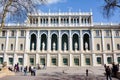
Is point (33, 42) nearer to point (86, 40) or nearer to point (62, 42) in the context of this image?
point (62, 42)

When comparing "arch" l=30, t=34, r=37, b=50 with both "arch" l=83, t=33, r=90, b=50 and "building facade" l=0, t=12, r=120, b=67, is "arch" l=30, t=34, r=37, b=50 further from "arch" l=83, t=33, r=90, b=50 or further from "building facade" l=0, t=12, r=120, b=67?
"arch" l=83, t=33, r=90, b=50

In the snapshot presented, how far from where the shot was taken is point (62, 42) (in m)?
59.1

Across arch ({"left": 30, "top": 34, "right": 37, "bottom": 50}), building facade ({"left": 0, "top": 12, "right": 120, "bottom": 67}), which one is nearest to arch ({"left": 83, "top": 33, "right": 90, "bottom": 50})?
building facade ({"left": 0, "top": 12, "right": 120, "bottom": 67})

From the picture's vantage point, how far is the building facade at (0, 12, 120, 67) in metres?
56.1

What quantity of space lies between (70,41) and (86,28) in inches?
233

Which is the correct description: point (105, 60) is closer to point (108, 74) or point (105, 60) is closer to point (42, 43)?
point (42, 43)

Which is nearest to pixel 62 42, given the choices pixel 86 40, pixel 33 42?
pixel 86 40

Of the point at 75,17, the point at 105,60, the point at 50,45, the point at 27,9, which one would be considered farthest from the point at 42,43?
the point at 27,9

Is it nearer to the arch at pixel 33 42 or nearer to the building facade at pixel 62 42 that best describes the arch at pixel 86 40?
the building facade at pixel 62 42

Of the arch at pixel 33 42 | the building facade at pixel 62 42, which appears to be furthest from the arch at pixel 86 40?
the arch at pixel 33 42

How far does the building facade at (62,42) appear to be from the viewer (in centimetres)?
5612

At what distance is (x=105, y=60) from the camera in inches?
2189

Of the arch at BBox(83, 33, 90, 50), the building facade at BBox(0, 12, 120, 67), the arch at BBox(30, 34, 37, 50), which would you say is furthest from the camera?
the arch at BBox(30, 34, 37, 50)

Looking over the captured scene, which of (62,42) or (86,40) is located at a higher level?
(86,40)
